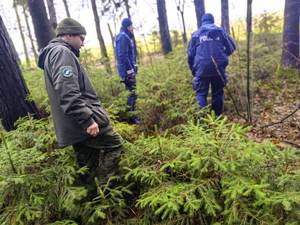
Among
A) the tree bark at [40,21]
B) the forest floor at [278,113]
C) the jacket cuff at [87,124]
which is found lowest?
the forest floor at [278,113]

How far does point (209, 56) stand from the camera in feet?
19.4

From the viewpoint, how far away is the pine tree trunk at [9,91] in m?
4.54

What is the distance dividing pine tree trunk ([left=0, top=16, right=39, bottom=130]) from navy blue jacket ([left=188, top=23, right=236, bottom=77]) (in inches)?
130

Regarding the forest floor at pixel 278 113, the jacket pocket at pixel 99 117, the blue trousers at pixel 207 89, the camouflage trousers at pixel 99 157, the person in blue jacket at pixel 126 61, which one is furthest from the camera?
the person in blue jacket at pixel 126 61

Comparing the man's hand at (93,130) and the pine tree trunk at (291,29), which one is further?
the pine tree trunk at (291,29)

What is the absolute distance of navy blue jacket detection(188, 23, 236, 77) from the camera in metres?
5.88

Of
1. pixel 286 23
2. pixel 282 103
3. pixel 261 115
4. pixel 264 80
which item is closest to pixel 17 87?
pixel 261 115

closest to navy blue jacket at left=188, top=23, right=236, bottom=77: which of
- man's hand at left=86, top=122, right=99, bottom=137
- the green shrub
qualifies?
the green shrub

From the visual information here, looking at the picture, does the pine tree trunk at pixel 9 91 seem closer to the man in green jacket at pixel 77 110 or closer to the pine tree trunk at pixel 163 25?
the man in green jacket at pixel 77 110

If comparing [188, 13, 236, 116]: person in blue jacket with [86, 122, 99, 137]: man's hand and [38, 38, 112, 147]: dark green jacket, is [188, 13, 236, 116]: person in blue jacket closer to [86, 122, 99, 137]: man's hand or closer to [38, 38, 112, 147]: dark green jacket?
[38, 38, 112, 147]: dark green jacket

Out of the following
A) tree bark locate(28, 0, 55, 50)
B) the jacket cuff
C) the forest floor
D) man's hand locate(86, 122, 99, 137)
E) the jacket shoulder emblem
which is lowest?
the forest floor

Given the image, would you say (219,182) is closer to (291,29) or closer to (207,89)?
(207,89)

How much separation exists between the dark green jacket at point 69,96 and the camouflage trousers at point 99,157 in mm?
147

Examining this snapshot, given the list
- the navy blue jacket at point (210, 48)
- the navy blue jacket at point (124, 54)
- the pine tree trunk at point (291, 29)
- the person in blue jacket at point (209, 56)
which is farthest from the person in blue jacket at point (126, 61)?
the pine tree trunk at point (291, 29)
